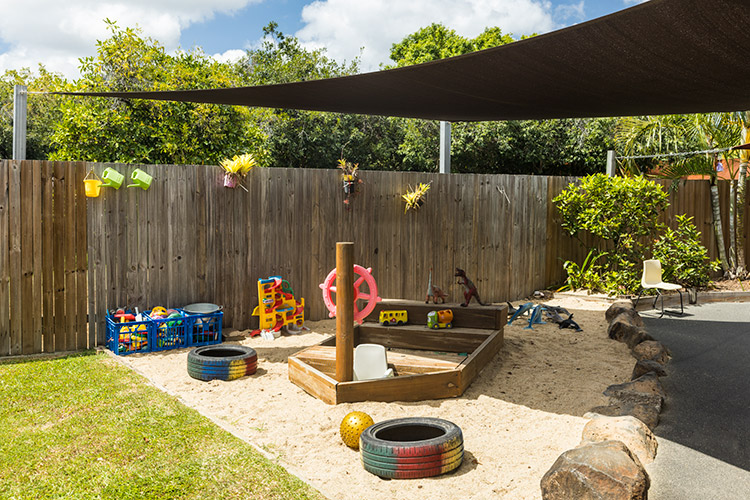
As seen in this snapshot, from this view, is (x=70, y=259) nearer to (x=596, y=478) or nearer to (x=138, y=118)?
(x=596, y=478)

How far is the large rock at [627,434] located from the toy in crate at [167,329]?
12.5 ft

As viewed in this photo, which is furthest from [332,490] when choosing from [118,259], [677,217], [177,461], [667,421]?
[677,217]

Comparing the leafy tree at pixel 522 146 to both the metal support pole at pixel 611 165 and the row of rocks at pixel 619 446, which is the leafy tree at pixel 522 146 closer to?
the metal support pole at pixel 611 165

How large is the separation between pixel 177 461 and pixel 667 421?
3.07 m

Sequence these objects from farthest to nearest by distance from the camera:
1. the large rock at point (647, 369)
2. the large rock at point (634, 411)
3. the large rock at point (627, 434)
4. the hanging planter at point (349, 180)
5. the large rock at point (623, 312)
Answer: the hanging planter at point (349, 180)
the large rock at point (623, 312)
the large rock at point (647, 369)
the large rock at point (634, 411)
the large rock at point (627, 434)

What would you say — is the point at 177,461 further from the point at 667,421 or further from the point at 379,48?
the point at 379,48

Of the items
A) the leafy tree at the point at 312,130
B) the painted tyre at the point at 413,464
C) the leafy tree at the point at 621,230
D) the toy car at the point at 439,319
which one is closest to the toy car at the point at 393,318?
the toy car at the point at 439,319

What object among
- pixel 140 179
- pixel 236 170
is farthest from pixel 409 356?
pixel 140 179

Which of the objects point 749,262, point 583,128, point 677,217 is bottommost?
point 749,262

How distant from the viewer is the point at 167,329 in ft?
18.2

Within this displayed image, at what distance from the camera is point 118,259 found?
5.66 m

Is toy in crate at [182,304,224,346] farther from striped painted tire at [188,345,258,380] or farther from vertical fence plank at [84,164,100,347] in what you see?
striped painted tire at [188,345,258,380]

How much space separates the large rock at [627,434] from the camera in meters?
3.23

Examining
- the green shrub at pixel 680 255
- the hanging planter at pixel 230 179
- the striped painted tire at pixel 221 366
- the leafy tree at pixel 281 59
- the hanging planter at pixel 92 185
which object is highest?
the leafy tree at pixel 281 59
